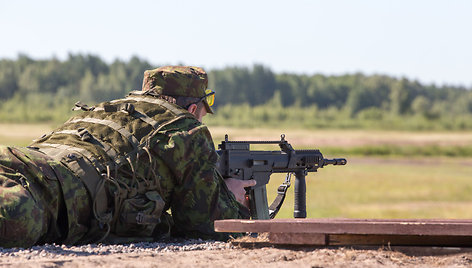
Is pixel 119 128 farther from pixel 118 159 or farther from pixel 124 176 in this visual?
pixel 124 176

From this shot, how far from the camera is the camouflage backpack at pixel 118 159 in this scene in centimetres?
597

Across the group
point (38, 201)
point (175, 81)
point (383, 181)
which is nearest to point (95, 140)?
point (38, 201)

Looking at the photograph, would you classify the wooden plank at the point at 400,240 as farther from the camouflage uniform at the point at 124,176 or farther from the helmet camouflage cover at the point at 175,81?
the helmet camouflage cover at the point at 175,81

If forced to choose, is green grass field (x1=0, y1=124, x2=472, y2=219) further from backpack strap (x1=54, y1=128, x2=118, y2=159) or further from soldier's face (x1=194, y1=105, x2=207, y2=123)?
backpack strap (x1=54, y1=128, x2=118, y2=159)

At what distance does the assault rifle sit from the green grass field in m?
14.9

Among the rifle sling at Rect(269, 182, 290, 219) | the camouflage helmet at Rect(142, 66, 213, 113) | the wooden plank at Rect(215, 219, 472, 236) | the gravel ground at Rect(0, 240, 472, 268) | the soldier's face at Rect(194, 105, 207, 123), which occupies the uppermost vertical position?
the camouflage helmet at Rect(142, 66, 213, 113)

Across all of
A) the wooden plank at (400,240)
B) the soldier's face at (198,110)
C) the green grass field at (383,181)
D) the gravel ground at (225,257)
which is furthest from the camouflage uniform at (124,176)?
the green grass field at (383,181)

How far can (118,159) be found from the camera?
240 inches

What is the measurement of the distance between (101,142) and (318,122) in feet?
285

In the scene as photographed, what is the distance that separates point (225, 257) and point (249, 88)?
128012 mm

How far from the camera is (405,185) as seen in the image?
3741cm

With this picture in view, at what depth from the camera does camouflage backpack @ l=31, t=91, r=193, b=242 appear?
5.97m

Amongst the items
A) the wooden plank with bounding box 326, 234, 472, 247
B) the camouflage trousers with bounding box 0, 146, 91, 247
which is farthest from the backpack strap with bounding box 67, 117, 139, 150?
the wooden plank with bounding box 326, 234, 472, 247

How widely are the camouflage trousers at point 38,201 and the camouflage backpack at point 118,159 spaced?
0.11 meters
